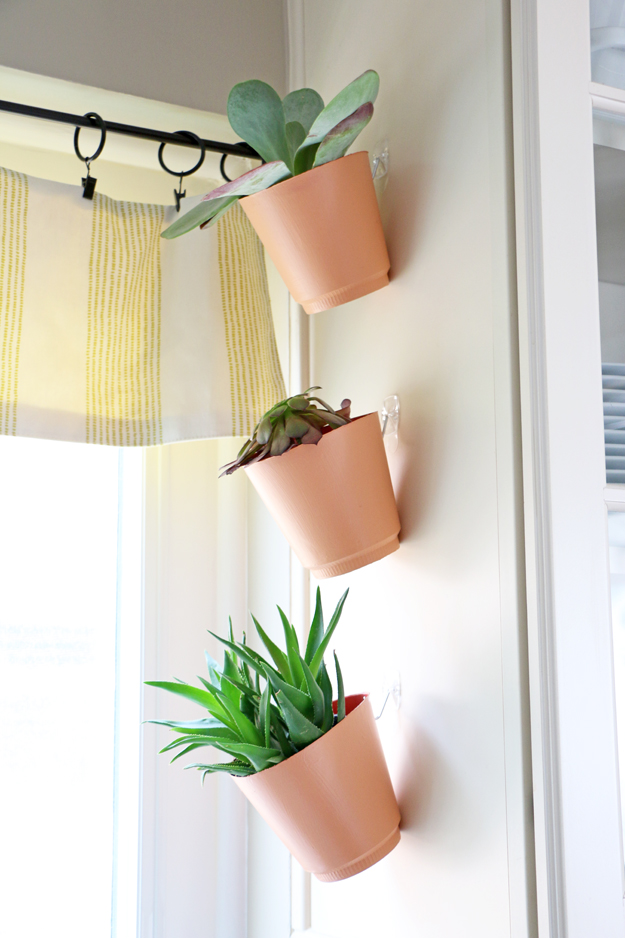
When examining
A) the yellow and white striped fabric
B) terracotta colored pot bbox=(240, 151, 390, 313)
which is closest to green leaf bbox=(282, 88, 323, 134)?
terracotta colored pot bbox=(240, 151, 390, 313)

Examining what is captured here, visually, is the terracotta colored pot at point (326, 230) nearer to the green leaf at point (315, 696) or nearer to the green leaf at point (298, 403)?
the green leaf at point (298, 403)

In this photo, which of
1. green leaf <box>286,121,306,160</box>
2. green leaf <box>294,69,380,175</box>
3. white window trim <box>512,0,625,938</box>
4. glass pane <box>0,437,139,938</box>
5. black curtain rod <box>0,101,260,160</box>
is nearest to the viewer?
white window trim <box>512,0,625,938</box>

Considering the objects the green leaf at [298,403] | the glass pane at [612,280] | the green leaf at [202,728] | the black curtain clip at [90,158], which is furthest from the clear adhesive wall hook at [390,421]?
the black curtain clip at [90,158]

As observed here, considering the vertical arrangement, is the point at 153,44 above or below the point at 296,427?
above

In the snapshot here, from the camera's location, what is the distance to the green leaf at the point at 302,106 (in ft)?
2.84

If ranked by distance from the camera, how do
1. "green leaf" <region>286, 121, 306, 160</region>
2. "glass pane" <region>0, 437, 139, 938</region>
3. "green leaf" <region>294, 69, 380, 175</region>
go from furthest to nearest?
"glass pane" <region>0, 437, 139, 938</region>, "green leaf" <region>286, 121, 306, 160</region>, "green leaf" <region>294, 69, 380, 175</region>

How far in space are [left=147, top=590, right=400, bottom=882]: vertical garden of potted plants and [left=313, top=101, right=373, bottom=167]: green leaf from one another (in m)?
0.45

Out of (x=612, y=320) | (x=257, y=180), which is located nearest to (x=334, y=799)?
(x=612, y=320)

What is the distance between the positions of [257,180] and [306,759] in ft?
1.86

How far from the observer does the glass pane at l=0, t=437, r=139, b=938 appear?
3.52ft

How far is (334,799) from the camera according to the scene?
0.72m

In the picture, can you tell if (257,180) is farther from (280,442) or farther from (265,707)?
(265,707)

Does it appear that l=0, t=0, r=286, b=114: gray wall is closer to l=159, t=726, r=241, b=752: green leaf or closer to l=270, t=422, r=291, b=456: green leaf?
l=270, t=422, r=291, b=456: green leaf

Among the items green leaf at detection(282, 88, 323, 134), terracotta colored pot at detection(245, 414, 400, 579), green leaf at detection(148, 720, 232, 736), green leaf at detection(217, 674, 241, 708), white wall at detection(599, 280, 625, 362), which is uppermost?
green leaf at detection(282, 88, 323, 134)
